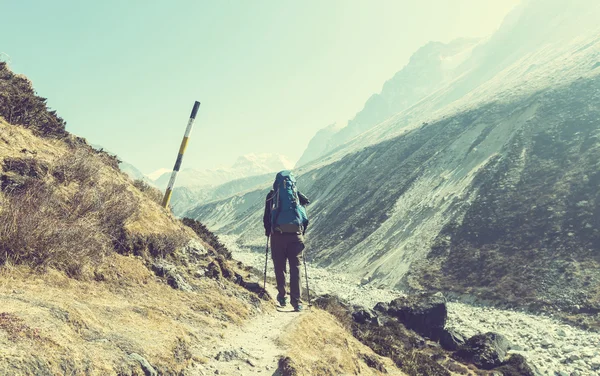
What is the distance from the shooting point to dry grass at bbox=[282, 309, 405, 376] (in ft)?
15.1

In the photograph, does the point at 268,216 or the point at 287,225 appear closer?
the point at 287,225

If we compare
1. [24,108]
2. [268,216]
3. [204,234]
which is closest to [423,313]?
[204,234]

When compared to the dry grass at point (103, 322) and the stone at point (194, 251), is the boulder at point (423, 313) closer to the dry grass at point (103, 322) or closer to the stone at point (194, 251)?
the stone at point (194, 251)

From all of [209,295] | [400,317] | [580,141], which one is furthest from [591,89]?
[209,295]

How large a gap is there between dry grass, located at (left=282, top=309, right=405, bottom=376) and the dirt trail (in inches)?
8.5

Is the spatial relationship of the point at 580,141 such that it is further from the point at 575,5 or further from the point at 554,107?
the point at 575,5

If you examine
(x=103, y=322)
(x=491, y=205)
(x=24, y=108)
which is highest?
(x=24, y=108)

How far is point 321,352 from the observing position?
→ 541 cm

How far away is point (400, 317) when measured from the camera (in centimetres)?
1645

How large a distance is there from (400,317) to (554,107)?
41702 millimetres

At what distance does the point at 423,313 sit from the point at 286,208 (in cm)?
1209

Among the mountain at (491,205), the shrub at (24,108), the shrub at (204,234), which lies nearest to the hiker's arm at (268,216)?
the shrub at (204,234)

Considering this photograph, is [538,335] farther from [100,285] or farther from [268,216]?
[100,285]

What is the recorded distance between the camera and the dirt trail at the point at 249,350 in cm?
404
